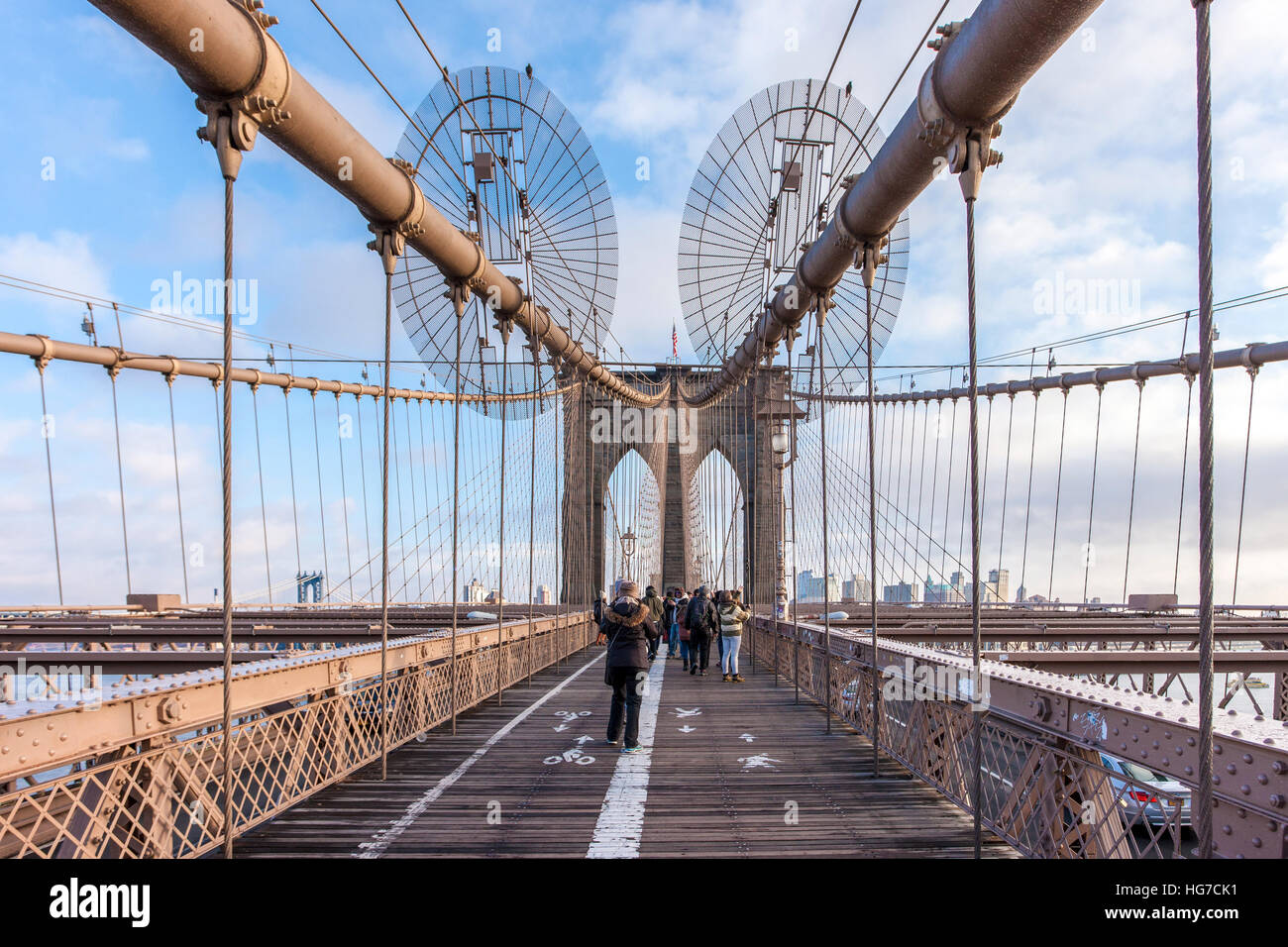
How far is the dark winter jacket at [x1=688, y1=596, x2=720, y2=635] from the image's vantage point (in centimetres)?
1546

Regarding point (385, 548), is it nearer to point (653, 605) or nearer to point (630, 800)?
point (630, 800)

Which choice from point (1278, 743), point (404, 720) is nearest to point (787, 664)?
A: point (404, 720)

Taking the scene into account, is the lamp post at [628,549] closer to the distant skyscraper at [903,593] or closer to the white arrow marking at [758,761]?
the distant skyscraper at [903,593]

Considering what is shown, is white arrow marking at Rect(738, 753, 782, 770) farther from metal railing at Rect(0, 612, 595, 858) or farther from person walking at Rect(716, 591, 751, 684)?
person walking at Rect(716, 591, 751, 684)

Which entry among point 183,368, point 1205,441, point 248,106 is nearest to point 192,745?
point 248,106

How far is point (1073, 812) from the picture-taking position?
3.95 meters

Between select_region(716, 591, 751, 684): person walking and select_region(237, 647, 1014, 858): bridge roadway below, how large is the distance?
12.3ft

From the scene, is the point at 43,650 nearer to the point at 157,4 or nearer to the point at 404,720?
the point at 404,720

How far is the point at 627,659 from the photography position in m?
7.99

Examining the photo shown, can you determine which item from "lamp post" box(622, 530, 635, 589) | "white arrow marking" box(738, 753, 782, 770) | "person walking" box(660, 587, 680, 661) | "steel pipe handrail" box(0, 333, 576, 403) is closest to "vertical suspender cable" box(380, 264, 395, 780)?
"white arrow marking" box(738, 753, 782, 770)

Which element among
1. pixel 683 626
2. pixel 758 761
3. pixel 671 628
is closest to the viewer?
pixel 758 761

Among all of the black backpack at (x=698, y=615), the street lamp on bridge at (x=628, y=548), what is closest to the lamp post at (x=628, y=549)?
the street lamp on bridge at (x=628, y=548)

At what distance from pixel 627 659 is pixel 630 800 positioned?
6.51 feet

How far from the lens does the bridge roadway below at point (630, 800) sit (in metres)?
5.04
